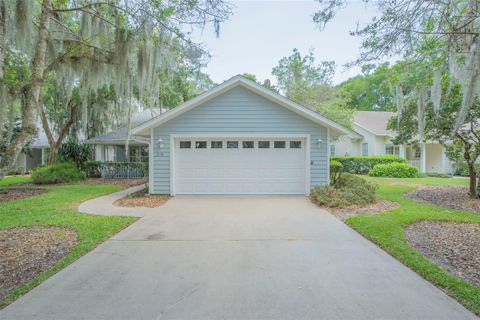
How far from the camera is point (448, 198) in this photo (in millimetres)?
8578

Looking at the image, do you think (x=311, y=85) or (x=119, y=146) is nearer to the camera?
(x=119, y=146)

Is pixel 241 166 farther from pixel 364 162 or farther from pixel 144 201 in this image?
pixel 364 162

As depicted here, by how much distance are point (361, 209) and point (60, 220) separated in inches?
282

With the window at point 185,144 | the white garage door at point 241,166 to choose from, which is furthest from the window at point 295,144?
the window at point 185,144

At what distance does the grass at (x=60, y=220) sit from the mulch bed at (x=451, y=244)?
202 inches

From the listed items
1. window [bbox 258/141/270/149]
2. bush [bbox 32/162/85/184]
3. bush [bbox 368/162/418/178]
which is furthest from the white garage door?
bush [bbox 368/162/418/178]

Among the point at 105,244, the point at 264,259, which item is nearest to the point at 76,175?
the point at 105,244

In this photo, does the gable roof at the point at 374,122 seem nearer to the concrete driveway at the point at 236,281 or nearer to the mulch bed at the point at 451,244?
the mulch bed at the point at 451,244

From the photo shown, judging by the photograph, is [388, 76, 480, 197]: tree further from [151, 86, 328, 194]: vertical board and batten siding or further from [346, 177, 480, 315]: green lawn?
[151, 86, 328, 194]: vertical board and batten siding

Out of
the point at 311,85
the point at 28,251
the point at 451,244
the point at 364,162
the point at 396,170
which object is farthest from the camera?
the point at 311,85

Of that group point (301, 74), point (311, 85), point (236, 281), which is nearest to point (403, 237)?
point (236, 281)

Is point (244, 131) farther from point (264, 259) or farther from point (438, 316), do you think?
point (438, 316)

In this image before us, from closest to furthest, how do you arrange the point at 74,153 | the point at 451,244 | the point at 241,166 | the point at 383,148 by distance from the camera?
the point at 451,244 < the point at 241,166 < the point at 74,153 < the point at 383,148

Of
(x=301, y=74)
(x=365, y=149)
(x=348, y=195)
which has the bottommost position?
(x=348, y=195)
